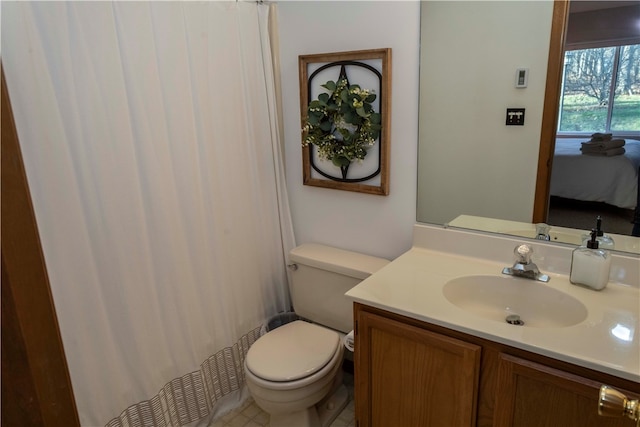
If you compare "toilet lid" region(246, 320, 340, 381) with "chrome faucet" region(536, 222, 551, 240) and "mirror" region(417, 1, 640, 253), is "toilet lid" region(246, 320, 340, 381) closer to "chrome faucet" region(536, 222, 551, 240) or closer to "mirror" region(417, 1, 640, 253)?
"mirror" region(417, 1, 640, 253)

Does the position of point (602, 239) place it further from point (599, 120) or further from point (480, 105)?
point (480, 105)

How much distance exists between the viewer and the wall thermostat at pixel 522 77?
152 centimetres

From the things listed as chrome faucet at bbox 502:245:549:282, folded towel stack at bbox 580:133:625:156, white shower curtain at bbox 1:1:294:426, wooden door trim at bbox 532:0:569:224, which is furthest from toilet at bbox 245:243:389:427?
folded towel stack at bbox 580:133:625:156

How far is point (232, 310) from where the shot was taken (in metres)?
1.99

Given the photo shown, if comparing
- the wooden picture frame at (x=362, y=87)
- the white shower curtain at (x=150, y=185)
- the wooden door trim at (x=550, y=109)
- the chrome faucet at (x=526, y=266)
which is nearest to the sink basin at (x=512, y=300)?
the chrome faucet at (x=526, y=266)

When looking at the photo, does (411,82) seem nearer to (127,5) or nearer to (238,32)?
(238,32)

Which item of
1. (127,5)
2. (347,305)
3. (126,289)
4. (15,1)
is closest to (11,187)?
(15,1)

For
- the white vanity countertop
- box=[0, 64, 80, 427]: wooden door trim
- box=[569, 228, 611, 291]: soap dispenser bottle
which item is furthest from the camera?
box=[569, 228, 611, 291]: soap dispenser bottle

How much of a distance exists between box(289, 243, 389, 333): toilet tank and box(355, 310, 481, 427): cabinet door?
0.42 meters

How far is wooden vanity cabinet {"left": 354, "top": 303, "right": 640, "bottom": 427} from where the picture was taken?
105 centimetres

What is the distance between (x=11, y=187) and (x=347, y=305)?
1336mm

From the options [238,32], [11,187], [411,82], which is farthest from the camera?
[238,32]

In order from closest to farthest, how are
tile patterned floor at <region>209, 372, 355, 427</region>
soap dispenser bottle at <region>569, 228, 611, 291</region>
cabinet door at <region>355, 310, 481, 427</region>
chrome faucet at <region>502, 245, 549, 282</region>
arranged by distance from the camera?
1. cabinet door at <region>355, 310, 481, 427</region>
2. soap dispenser bottle at <region>569, 228, 611, 291</region>
3. chrome faucet at <region>502, 245, 549, 282</region>
4. tile patterned floor at <region>209, 372, 355, 427</region>

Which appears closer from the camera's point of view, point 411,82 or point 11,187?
point 11,187
